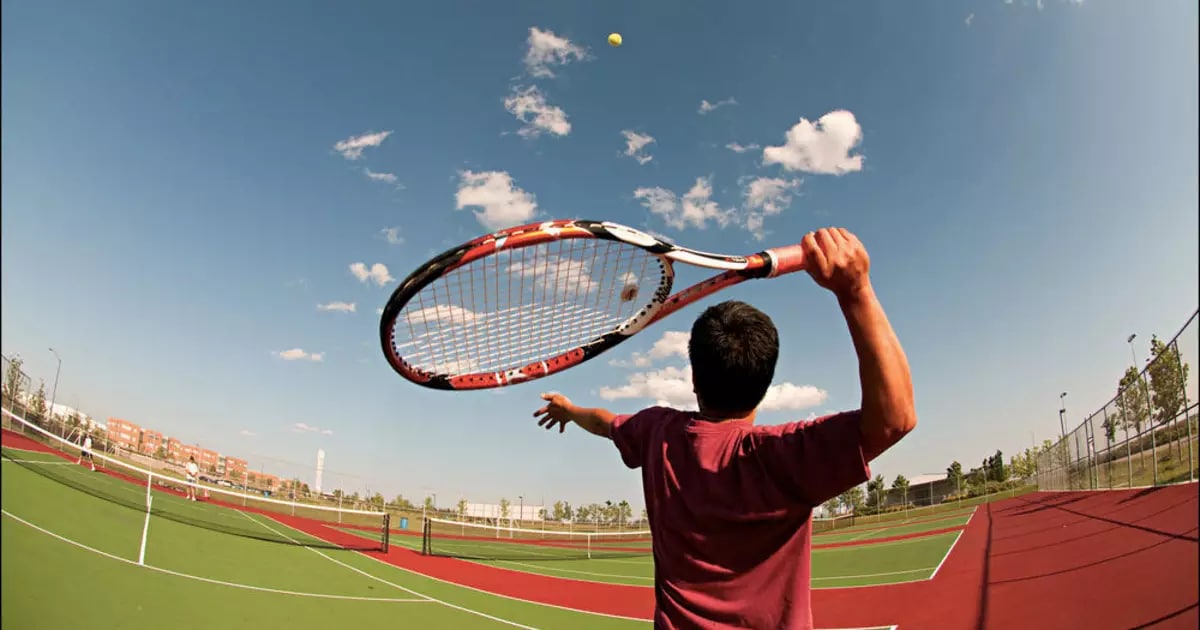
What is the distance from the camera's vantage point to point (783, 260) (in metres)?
2.39

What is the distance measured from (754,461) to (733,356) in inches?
11.4

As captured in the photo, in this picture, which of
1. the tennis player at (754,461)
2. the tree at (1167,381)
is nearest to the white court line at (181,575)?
the tennis player at (754,461)

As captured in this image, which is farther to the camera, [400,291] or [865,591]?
[865,591]

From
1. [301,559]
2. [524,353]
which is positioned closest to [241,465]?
[301,559]

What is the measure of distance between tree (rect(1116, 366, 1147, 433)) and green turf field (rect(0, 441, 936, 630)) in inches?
209

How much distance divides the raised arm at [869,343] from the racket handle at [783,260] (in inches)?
35.2

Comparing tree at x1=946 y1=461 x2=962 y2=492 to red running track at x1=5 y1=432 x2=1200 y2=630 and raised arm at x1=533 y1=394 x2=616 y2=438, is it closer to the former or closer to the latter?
red running track at x1=5 y1=432 x2=1200 y2=630

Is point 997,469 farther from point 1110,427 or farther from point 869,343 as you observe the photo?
point 869,343

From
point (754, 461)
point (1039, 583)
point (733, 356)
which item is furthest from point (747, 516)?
point (1039, 583)

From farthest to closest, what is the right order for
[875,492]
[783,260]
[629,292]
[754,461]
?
[875,492], [629,292], [783,260], [754,461]

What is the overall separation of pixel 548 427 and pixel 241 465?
160 m

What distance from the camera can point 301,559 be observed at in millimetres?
13055

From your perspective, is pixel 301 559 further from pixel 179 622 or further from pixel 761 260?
pixel 761 260

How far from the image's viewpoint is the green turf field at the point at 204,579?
699 cm
